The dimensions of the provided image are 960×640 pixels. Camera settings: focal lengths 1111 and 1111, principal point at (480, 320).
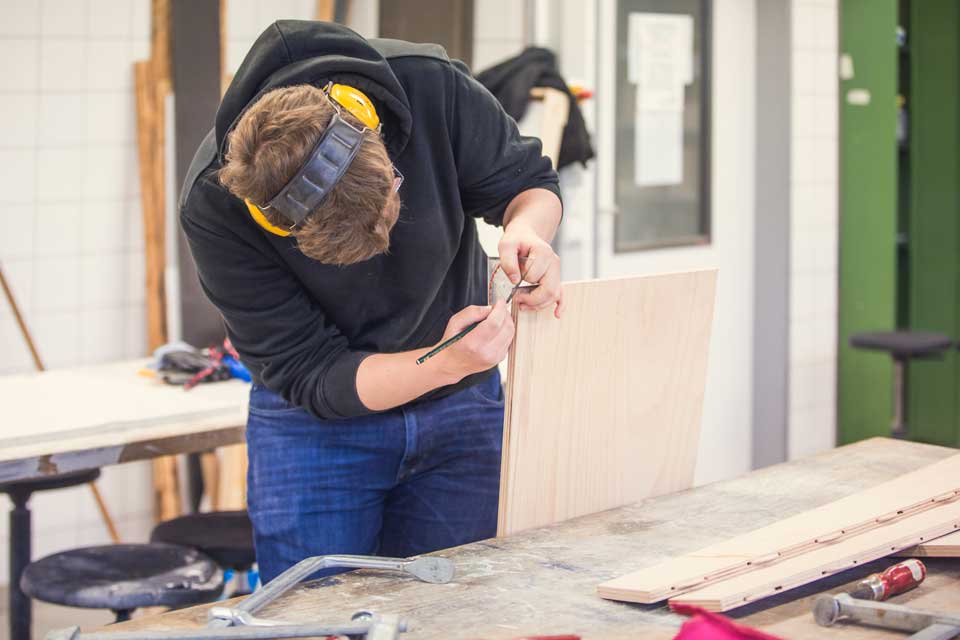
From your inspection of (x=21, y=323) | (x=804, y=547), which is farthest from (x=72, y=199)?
(x=804, y=547)

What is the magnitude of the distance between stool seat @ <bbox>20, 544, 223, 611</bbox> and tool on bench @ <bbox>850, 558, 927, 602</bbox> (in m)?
1.43

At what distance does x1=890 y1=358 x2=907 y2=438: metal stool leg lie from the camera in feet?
17.5

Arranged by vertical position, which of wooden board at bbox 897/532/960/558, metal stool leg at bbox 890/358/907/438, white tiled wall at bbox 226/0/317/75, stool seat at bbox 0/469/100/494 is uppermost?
white tiled wall at bbox 226/0/317/75

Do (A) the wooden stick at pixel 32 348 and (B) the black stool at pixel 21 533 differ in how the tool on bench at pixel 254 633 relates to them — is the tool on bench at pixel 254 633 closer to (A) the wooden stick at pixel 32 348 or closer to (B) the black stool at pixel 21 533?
(B) the black stool at pixel 21 533

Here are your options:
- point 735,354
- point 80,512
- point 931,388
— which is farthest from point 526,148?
point 931,388

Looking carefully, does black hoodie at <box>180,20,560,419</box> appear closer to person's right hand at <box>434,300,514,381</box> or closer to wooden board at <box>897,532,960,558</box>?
person's right hand at <box>434,300,514,381</box>

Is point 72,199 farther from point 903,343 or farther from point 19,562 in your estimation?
point 903,343

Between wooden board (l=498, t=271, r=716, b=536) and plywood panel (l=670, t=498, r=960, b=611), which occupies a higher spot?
wooden board (l=498, t=271, r=716, b=536)

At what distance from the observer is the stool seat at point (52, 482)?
2.57 metres

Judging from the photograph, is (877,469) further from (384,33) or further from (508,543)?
(384,33)

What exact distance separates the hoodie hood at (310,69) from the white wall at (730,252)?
9.62 feet

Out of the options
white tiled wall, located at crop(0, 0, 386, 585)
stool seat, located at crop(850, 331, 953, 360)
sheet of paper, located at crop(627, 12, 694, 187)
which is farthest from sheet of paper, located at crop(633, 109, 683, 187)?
white tiled wall, located at crop(0, 0, 386, 585)

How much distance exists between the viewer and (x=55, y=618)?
3.49m

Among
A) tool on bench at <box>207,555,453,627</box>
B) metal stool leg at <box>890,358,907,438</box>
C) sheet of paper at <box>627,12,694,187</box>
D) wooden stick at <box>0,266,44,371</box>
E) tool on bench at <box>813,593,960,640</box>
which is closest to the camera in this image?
tool on bench at <box>813,593,960,640</box>
